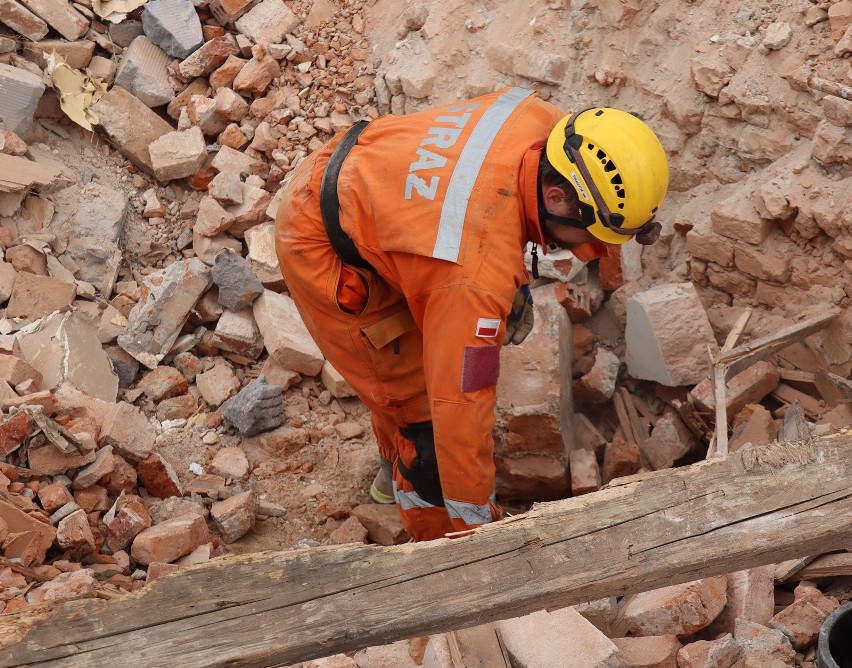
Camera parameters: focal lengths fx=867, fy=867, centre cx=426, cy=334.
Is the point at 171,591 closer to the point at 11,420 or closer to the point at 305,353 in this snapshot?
the point at 11,420

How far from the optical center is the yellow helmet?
3154 millimetres

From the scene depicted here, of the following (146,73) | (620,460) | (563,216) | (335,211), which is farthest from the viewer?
(146,73)

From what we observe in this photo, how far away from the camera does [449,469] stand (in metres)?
3.42

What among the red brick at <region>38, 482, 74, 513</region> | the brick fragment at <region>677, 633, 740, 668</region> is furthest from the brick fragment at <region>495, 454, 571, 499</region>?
the red brick at <region>38, 482, 74, 513</region>

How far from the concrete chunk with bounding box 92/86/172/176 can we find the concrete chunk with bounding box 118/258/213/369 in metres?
1.24

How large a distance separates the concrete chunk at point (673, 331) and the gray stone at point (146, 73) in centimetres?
396

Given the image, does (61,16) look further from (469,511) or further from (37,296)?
(469,511)

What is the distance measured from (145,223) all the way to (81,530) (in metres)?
2.84

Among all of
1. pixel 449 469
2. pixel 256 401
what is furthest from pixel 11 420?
pixel 449 469

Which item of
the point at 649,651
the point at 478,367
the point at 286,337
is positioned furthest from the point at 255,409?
the point at 649,651

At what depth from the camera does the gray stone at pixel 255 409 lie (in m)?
5.18

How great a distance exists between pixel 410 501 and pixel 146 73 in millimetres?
4221

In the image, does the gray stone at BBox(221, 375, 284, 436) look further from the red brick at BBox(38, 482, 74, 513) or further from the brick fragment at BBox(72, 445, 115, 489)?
the red brick at BBox(38, 482, 74, 513)

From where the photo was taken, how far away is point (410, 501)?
13.9 feet
